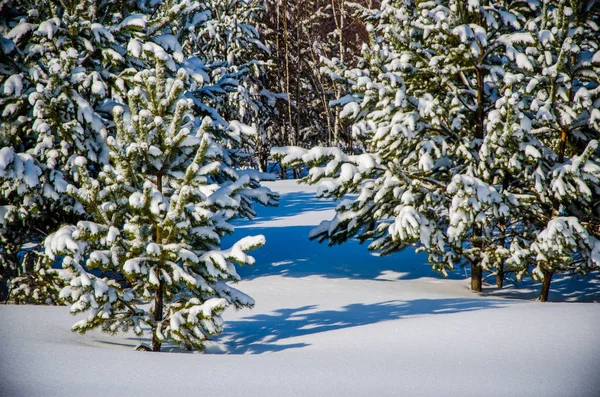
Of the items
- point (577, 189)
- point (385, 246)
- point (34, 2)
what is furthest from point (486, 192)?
point (34, 2)

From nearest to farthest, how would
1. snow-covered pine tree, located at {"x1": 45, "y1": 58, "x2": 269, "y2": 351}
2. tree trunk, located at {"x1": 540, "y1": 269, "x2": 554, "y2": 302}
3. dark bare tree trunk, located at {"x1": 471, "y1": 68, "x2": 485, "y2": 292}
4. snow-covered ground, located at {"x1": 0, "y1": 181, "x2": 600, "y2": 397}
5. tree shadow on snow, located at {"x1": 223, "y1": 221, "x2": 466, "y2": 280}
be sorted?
snow-covered ground, located at {"x1": 0, "y1": 181, "x2": 600, "y2": 397} → snow-covered pine tree, located at {"x1": 45, "y1": 58, "x2": 269, "y2": 351} → tree trunk, located at {"x1": 540, "y1": 269, "x2": 554, "y2": 302} → dark bare tree trunk, located at {"x1": 471, "y1": 68, "x2": 485, "y2": 292} → tree shadow on snow, located at {"x1": 223, "y1": 221, "x2": 466, "y2": 280}

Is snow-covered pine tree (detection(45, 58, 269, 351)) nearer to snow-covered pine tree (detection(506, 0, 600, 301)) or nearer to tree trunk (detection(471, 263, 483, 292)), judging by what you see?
snow-covered pine tree (detection(506, 0, 600, 301))

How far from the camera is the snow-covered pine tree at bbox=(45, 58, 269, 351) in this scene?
530 cm

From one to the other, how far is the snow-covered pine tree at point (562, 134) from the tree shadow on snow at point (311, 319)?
144 centimetres

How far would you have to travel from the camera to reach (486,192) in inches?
324

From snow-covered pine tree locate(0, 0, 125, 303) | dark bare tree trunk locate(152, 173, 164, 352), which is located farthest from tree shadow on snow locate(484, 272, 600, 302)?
snow-covered pine tree locate(0, 0, 125, 303)

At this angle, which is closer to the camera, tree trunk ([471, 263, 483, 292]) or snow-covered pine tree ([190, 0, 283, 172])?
tree trunk ([471, 263, 483, 292])

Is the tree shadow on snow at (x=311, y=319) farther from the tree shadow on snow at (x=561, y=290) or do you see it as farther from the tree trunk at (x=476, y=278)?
the tree shadow on snow at (x=561, y=290)

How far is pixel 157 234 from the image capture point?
18.7ft

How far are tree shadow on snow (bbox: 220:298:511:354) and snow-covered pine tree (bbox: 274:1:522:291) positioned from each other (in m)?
1.28

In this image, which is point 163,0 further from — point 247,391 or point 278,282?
point 247,391

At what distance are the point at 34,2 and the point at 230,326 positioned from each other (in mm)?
6328

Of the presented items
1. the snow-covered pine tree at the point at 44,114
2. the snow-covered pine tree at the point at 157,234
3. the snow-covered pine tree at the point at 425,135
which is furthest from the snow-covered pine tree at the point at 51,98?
the snow-covered pine tree at the point at 425,135

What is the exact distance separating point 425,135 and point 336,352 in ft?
18.8
